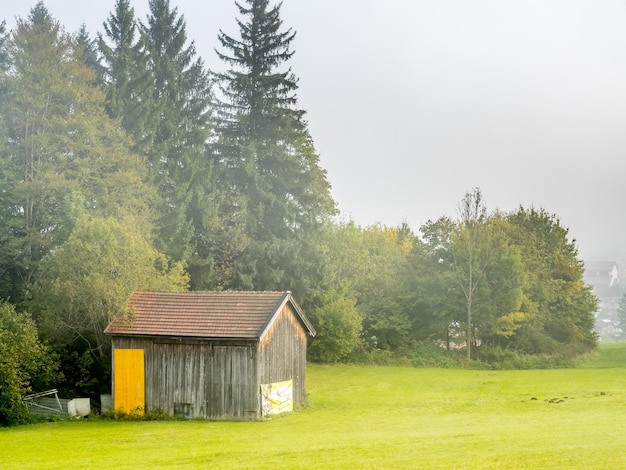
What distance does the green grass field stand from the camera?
1792 cm

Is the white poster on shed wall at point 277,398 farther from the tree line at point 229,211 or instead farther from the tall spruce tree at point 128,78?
the tall spruce tree at point 128,78

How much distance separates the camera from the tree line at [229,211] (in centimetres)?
3941

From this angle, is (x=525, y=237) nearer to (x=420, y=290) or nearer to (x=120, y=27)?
(x=420, y=290)

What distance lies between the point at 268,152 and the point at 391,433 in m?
30.6

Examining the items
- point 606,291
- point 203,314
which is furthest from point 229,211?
point 606,291

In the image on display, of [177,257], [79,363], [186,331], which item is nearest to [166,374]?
[186,331]

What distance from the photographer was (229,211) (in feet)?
166

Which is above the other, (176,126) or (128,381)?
(176,126)

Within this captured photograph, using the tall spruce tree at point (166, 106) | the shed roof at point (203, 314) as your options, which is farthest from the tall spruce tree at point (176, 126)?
the shed roof at point (203, 314)

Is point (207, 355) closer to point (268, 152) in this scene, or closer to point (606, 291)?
point (268, 152)

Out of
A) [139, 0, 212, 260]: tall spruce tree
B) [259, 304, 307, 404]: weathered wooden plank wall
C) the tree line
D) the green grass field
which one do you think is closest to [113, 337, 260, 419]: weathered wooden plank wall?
[259, 304, 307, 404]: weathered wooden plank wall

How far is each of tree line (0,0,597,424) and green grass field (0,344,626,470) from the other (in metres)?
9.78

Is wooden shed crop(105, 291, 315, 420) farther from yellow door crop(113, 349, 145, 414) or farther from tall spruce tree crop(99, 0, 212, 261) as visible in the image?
tall spruce tree crop(99, 0, 212, 261)

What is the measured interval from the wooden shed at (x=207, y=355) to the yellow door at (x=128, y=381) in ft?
0.14
